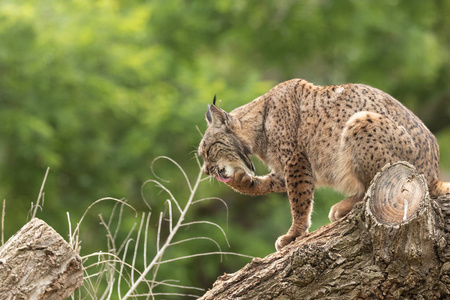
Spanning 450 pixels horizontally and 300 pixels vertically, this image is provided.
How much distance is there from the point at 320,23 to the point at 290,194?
10148 millimetres

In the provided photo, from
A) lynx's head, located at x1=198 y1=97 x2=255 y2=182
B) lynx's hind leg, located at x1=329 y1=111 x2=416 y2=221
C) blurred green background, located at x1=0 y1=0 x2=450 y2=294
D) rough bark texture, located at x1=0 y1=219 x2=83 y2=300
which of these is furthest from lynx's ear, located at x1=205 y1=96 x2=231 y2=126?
blurred green background, located at x1=0 y1=0 x2=450 y2=294

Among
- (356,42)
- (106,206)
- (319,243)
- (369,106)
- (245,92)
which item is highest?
(356,42)

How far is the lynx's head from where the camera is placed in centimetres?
698

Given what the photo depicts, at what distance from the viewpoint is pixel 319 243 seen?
5.17m

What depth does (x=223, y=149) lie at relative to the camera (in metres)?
7.01

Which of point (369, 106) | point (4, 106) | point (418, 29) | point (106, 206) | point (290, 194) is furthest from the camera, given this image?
point (418, 29)

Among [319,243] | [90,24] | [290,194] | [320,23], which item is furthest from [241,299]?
[320,23]

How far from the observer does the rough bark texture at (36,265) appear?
4.94 metres

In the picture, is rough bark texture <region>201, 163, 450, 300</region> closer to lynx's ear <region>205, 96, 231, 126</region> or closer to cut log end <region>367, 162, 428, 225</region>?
cut log end <region>367, 162, 428, 225</region>

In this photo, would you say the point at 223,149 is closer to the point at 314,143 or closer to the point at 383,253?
the point at 314,143

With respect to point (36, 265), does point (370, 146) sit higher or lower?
higher

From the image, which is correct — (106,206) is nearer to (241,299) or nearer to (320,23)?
(320,23)

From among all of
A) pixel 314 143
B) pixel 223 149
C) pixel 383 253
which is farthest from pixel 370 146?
pixel 223 149

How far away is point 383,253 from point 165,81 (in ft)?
39.7
